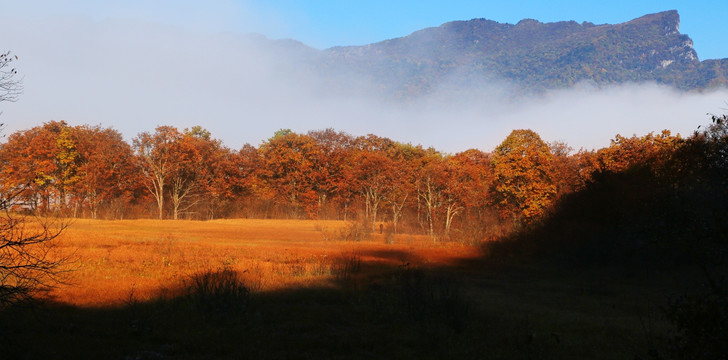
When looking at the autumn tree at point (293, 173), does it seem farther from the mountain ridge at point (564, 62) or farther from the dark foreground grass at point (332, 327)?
the mountain ridge at point (564, 62)

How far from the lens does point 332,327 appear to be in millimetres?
11258

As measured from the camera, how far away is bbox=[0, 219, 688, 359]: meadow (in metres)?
9.19

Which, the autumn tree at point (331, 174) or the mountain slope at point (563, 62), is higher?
the mountain slope at point (563, 62)

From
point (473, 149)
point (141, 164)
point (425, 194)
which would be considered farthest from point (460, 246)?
point (141, 164)

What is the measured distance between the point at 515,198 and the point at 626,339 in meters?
44.6

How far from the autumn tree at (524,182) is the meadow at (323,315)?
29655 millimetres

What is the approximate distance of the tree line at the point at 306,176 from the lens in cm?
5225

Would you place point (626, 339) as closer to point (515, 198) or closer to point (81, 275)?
point (81, 275)

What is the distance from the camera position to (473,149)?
2849 inches

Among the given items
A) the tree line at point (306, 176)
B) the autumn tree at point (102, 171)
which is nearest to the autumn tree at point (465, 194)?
the tree line at point (306, 176)

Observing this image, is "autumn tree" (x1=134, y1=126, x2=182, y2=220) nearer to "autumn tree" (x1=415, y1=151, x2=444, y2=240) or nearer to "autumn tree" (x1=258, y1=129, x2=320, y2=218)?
"autumn tree" (x1=258, y1=129, x2=320, y2=218)

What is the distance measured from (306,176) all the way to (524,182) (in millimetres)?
32060

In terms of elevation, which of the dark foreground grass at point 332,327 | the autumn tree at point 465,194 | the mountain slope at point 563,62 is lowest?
the dark foreground grass at point 332,327

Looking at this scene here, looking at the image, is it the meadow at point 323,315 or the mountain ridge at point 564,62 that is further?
the mountain ridge at point 564,62
